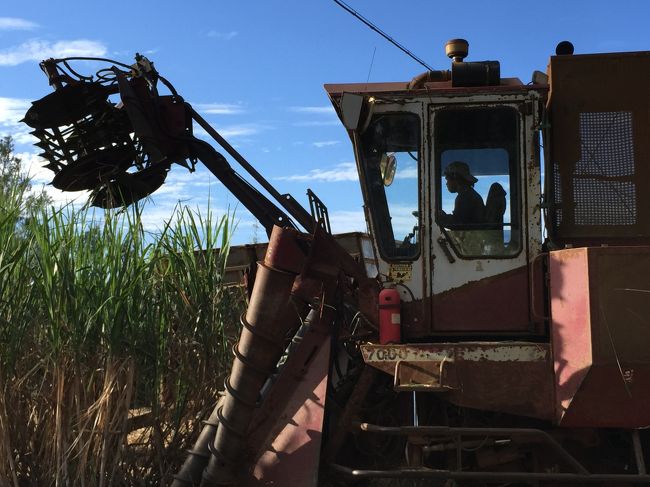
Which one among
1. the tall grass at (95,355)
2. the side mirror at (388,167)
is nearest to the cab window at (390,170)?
the side mirror at (388,167)

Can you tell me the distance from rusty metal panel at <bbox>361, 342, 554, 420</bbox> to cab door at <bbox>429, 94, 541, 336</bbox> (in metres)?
0.34

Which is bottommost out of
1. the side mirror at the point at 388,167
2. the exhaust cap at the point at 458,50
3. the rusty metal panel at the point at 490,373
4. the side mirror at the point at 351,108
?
the rusty metal panel at the point at 490,373

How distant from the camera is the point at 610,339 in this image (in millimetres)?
4055

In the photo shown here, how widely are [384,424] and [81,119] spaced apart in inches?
117

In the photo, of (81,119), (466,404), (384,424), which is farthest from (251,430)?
(81,119)

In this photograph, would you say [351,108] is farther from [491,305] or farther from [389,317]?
[491,305]

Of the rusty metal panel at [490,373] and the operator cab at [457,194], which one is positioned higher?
the operator cab at [457,194]

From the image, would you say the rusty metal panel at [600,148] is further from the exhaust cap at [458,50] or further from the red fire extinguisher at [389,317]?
the red fire extinguisher at [389,317]

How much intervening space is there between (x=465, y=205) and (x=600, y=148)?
95 cm

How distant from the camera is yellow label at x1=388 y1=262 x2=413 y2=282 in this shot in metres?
4.81

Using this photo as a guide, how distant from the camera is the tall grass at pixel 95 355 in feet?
16.1

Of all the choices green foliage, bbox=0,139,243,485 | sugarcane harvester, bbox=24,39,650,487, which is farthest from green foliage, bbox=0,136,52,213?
sugarcane harvester, bbox=24,39,650,487

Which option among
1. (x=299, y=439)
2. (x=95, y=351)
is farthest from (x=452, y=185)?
(x=95, y=351)

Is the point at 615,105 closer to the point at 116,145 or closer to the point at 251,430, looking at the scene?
the point at 251,430
